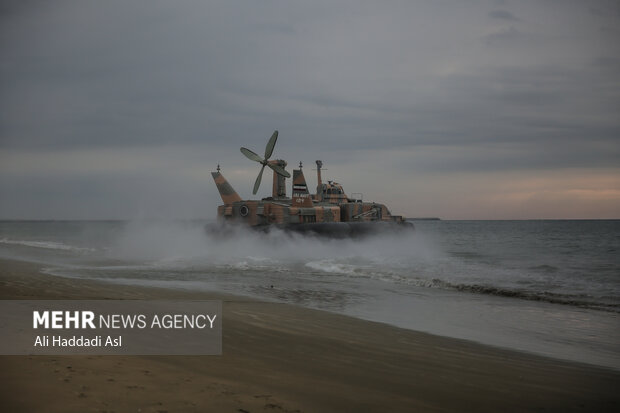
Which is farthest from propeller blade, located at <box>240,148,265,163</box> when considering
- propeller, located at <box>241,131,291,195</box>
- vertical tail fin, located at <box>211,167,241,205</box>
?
vertical tail fin, located at <box>211,167,241,205</box>

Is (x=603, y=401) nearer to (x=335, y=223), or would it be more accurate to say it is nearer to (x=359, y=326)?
(x=359, y=326)

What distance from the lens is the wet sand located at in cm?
286

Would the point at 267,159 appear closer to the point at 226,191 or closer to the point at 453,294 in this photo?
the point at 226,191

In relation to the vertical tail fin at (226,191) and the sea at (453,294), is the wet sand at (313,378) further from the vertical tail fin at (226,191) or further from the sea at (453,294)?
the vertical tail fin at (226,191)

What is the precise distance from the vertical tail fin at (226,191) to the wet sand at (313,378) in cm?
1983

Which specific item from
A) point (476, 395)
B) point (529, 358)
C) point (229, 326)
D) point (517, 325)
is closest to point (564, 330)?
point (517, 325)

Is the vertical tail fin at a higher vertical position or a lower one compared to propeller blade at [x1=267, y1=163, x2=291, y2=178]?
lower

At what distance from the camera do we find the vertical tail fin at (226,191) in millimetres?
25703

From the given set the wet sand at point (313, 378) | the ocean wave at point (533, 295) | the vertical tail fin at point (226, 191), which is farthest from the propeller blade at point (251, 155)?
the wet sand at point (313, 378)

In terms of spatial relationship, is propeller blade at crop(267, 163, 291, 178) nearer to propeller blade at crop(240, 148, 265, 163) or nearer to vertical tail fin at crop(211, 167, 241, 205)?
propeller blade at crop(240, 148, 265, 163)

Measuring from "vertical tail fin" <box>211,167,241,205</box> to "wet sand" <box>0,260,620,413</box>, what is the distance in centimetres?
1983

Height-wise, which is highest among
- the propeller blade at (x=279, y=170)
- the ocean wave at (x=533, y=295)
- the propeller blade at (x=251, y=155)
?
the propeller blade at (x=251, y=155)

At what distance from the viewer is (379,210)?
27.1 meters

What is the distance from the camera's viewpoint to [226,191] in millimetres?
25812
